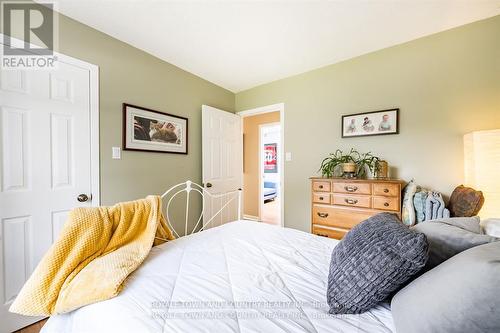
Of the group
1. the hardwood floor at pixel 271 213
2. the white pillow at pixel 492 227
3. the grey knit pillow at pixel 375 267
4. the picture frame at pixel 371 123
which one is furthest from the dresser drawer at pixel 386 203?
the hardwood floor at pixel 271 213

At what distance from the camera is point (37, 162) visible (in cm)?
163

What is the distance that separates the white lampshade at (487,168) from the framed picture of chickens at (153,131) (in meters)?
2.92

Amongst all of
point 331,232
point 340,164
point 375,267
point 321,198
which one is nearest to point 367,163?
point 340,164

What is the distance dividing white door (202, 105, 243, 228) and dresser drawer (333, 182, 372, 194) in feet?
4.19

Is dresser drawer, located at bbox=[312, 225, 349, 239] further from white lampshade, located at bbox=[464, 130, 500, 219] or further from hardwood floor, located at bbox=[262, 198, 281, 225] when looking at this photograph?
A: hardwood floor, located at bbox=[262, 198, 281, 225]

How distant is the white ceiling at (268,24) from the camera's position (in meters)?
1.66

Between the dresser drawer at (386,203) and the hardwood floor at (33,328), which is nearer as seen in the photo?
the hardwood floor at (33,328)

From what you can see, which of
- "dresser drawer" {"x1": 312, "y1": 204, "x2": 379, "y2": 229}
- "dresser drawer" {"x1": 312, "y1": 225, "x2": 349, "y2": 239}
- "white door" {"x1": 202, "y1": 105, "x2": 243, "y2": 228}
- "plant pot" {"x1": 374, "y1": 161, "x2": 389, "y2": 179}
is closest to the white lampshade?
"plant pot" {"x1": 374, "y1": 161, "x2": 389, "y2": 179}

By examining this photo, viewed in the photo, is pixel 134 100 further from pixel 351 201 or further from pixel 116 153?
pixel 351 201

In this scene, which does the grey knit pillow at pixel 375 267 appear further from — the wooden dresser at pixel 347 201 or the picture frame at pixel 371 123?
the picture frame at pixel 371 123

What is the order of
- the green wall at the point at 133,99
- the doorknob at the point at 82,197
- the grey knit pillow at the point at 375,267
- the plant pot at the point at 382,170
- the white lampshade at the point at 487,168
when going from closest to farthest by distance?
the grey knit pillow at the point at 375,267 < the white lampshade at the point at 487,168 < the doorknob at the point at 82,197 < the green wall at the point at 133,99 < the plant pot at the point at 382,170

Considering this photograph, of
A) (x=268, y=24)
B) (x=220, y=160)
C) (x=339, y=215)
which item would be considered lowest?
(x=339, y=215)

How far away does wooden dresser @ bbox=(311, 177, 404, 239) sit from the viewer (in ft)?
6.27

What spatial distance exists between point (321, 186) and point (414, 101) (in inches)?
51.7
